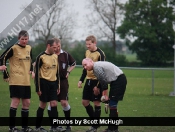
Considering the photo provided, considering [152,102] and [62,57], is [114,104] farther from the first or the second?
[152,102]

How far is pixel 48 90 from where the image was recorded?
8.08 m

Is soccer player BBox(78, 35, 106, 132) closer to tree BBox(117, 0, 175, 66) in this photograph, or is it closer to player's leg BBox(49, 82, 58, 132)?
player's leg BBox(49, 82, 58, 132)

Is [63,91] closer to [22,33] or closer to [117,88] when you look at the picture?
[117,88]

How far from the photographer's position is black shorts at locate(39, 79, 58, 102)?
8.04m

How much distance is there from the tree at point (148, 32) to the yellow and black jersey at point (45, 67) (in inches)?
1368

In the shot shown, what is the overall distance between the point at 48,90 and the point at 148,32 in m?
40.2

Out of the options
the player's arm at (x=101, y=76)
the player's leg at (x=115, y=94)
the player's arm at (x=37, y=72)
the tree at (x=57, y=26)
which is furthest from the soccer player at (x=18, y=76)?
the tree at (x=57, y=26)

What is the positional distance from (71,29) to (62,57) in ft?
115

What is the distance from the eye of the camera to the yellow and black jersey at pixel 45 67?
26.1ft

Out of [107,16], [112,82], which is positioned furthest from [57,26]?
[112,82]

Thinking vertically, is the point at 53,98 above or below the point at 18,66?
below

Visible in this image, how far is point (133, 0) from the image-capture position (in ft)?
137

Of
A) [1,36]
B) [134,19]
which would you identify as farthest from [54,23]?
[1,36]

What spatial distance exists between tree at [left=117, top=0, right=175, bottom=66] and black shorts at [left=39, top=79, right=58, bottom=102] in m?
34.9
